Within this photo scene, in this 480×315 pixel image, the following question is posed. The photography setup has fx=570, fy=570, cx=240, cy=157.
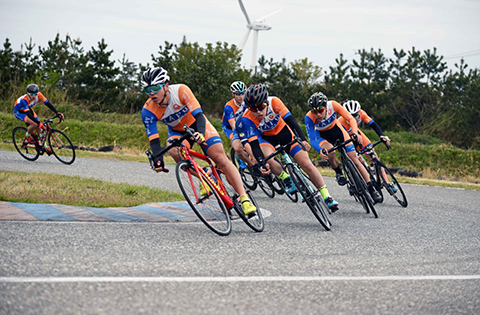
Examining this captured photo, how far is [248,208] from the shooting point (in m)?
7.15

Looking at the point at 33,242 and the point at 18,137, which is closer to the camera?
the point at 33,242

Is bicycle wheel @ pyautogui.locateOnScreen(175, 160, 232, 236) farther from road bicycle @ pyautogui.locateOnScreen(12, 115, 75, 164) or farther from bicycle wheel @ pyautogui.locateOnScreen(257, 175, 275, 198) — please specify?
road bicycle @ pyautogui.locateOnScreen(12, 115, 75, 164)

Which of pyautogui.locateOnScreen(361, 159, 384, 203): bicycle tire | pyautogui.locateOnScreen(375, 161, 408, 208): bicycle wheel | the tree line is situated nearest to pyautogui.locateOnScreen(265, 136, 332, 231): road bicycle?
pyautogui.locateOnScreen(361, 159, 384, 203): bicycle tire

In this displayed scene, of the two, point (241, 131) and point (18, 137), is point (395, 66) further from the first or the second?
point (241, 131)

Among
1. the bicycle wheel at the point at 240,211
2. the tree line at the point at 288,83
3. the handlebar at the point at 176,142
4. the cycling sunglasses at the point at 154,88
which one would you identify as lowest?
the tree line at the point at 288,83

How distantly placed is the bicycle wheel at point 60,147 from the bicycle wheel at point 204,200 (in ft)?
32.1

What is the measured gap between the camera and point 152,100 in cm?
741

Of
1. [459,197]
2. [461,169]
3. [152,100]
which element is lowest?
[461,169]

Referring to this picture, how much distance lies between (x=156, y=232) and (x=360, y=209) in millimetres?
4994

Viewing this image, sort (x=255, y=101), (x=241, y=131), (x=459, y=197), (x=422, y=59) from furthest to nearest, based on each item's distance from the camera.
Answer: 1. (x=422, y=59)
2. (x=459, y=197)
3. (x=241, y=131)
4. (x=255, y=101)

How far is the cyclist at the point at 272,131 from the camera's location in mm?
8078

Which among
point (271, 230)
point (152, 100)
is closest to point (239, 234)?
point (271, 230)

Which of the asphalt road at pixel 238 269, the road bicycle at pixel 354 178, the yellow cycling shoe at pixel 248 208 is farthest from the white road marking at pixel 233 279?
the road bicycle at pixel 354 178

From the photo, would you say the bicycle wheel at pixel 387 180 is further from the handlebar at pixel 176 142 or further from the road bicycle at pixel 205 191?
the handlebar at pixel 176 142
